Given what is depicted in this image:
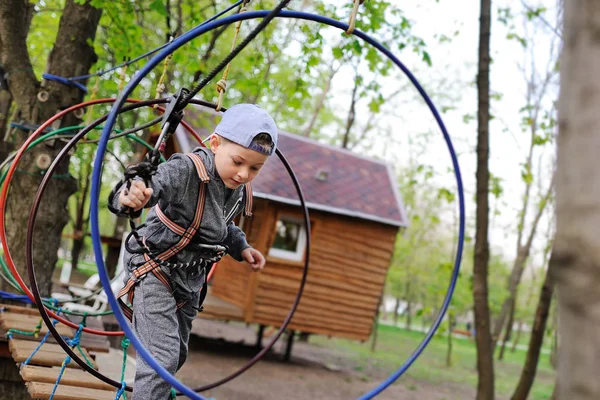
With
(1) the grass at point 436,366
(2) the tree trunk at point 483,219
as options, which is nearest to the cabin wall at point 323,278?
(1) the grass at point 436,366

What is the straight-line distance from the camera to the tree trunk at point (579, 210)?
85 cm

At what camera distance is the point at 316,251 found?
40.4 ft

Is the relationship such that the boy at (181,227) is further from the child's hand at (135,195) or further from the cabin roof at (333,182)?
the cabin roof at (333,182)

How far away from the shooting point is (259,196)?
11352 millimetres

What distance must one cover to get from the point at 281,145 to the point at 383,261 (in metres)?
3.37

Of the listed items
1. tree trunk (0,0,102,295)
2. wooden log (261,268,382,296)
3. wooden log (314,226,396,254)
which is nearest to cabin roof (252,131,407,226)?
wooden log (314,226,396,254)

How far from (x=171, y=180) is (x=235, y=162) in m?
0.31

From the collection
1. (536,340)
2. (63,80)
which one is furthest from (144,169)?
(536,340)

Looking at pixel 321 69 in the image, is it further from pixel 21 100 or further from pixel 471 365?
pixel 21 100

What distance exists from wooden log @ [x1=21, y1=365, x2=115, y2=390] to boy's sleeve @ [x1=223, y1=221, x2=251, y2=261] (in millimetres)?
1198

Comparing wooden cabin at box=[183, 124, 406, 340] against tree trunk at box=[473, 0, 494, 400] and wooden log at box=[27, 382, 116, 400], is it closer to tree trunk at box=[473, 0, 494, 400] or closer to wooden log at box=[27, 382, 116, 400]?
tree trunk at box=[473, 0, 494, 400]

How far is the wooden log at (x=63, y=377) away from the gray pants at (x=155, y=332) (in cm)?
101

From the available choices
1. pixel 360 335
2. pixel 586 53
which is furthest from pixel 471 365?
pixel 586 53

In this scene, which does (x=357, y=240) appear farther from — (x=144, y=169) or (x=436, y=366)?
(x=144, y=169)
